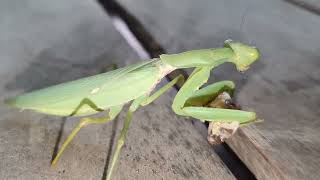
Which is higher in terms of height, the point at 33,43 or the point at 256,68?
the point at 256,68

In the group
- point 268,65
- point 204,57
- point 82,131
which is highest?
point 204,57

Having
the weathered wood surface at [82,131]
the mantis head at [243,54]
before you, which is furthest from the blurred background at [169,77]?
the mantis head at [243,54]

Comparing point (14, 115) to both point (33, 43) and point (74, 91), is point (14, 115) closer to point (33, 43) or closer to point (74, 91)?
point (74, 91)

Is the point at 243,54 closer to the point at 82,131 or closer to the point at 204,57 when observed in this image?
the point at 204,57

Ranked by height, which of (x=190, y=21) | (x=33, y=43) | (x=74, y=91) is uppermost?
(x=74, y=91)

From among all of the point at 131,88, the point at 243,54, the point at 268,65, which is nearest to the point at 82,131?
the point at 131,88

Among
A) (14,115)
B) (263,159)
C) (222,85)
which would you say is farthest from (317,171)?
(14,115)

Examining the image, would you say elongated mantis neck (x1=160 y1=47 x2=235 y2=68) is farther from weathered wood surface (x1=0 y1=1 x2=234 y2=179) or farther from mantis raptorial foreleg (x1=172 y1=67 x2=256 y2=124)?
weathered wood surface (x1=0 y1=1 x2=234 y2=179)
